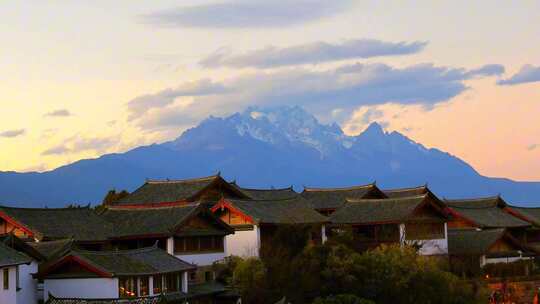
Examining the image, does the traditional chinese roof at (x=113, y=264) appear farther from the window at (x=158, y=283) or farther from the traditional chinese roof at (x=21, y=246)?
the traditional chinese roof at (x=21, y=246)

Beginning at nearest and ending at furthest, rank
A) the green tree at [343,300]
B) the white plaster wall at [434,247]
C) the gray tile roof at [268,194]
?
1. the green tree at [343,300]
2. the white plaster wall at [434,247]
3. the gray tile roof at [268,194]

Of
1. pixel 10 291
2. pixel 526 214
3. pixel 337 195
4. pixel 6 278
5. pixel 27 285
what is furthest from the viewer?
pixel 526 214

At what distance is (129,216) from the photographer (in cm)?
6072

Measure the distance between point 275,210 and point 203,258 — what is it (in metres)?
8.50

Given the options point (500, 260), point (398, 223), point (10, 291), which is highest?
point (398, 223)

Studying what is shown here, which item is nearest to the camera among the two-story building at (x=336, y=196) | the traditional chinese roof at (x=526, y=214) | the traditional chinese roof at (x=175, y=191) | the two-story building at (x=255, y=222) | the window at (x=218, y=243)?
the window at (x=218, y=243)

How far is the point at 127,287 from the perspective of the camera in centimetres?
4703

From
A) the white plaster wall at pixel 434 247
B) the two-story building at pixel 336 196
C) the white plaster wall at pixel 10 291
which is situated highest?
the two-story building at pixel 336 196

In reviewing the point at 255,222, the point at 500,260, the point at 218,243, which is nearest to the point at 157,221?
the point at 218,243

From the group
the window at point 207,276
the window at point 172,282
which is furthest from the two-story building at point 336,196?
the window at point 172,282

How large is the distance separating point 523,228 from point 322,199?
1617 centimetres

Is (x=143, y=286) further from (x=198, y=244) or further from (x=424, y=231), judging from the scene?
(x=424, y=231)

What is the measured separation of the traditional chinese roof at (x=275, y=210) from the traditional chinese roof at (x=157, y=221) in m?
2.90

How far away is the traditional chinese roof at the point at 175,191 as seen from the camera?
69562mm
